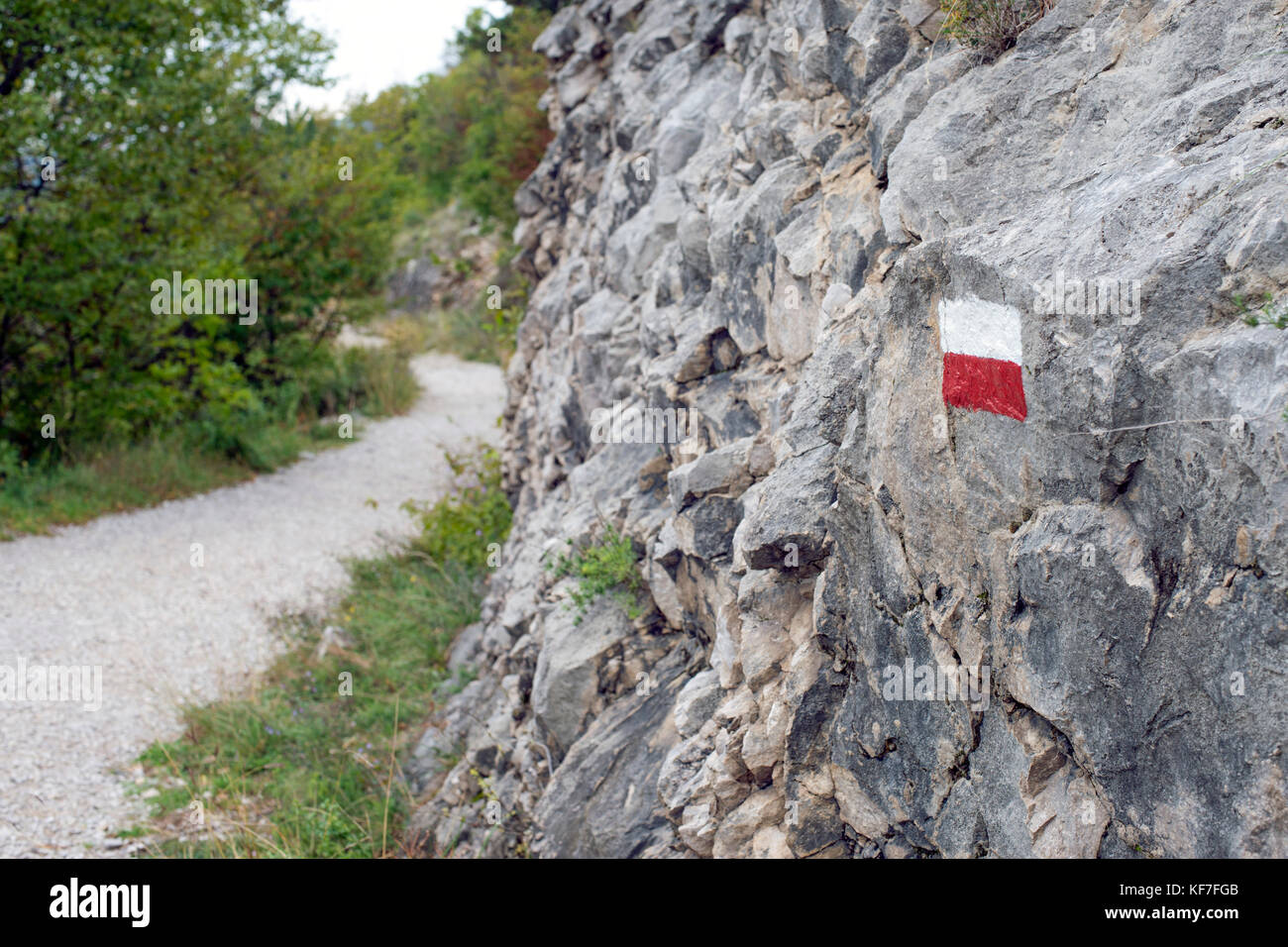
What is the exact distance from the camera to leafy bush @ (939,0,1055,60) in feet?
11.5

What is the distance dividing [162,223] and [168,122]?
1497 millimetres

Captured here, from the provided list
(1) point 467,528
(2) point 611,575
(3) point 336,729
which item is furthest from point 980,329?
(1) point 467,528

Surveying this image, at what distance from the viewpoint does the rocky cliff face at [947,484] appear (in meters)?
2.24

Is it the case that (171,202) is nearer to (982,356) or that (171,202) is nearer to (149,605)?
Result: (149,605)

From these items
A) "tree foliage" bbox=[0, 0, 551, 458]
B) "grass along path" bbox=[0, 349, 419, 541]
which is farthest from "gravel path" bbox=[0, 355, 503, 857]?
"tree foliage" bbox=[0, 0, 551, 458]

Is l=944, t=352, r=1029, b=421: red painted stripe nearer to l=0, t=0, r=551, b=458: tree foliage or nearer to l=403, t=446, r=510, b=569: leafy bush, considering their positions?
l=403, t=446, r=510, b=569: leafy bush

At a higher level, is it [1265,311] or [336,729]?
[1265,311]

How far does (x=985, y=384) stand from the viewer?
277cm

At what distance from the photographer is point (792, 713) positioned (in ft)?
11.4

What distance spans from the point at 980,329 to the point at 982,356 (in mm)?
81

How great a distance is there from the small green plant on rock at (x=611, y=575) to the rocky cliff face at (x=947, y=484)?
8 cm

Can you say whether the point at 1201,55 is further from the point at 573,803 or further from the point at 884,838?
the point at 573,803

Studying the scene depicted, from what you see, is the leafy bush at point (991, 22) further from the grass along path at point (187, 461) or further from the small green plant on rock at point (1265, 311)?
the grass along path at point (187, 461)
